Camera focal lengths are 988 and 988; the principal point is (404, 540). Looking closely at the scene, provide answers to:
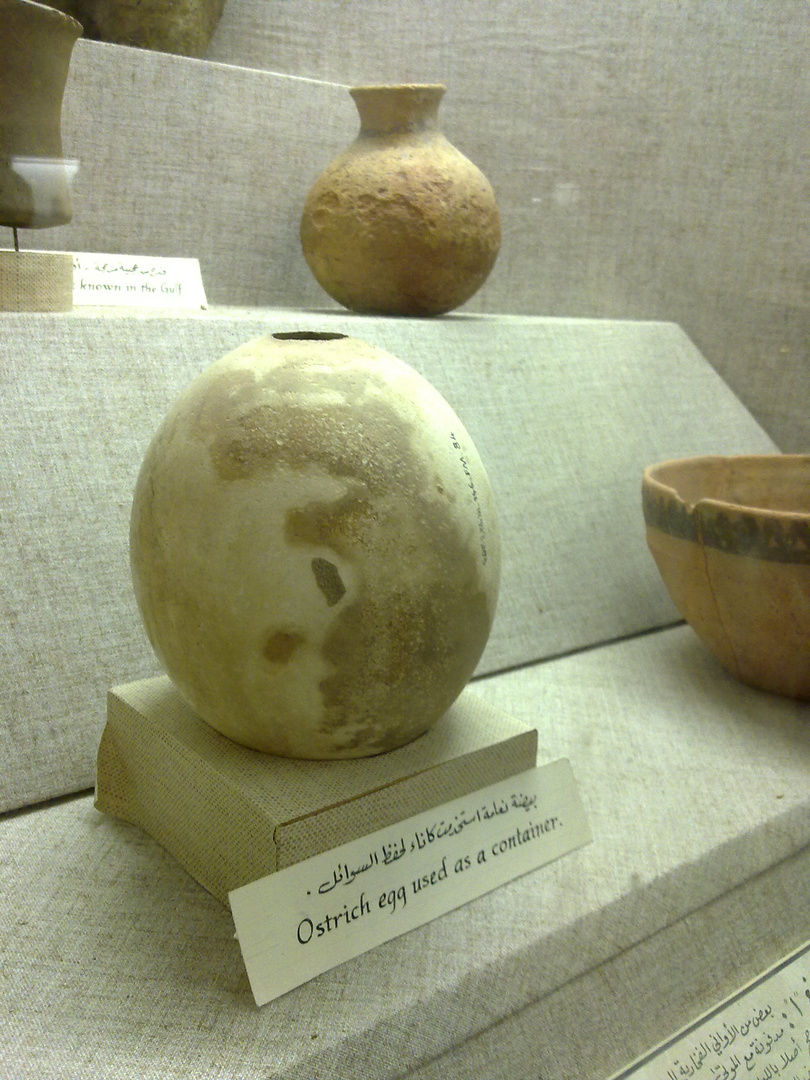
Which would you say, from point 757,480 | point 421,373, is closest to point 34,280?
point 421,373

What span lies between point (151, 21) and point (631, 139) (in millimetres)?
910

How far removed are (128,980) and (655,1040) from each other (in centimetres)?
45

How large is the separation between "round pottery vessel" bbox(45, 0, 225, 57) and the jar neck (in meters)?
0.32

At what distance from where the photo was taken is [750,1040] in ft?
2.85

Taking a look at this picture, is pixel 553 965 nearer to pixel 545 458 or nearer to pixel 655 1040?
pixel 655 1040

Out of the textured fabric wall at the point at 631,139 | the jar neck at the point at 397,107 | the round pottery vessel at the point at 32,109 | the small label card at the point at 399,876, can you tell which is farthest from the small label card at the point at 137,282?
the small label card at the point at 399,876

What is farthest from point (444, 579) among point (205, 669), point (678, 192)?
point (678, 192)

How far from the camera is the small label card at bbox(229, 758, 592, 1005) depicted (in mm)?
756

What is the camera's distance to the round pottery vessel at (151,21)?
154 cm

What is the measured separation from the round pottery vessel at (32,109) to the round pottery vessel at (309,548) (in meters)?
0.50

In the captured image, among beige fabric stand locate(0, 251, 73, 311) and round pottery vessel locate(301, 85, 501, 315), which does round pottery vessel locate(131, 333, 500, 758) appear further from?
round pottery vessel locate(301, 85, 501, 315)

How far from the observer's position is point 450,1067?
0.76 meters

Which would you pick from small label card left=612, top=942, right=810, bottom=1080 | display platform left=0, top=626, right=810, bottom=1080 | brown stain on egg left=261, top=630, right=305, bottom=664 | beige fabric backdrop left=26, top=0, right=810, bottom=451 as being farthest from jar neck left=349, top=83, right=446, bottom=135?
small label card left=612, top=942, right=810, bottom=1080

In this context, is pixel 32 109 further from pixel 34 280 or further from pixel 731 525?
pixel 731 525
